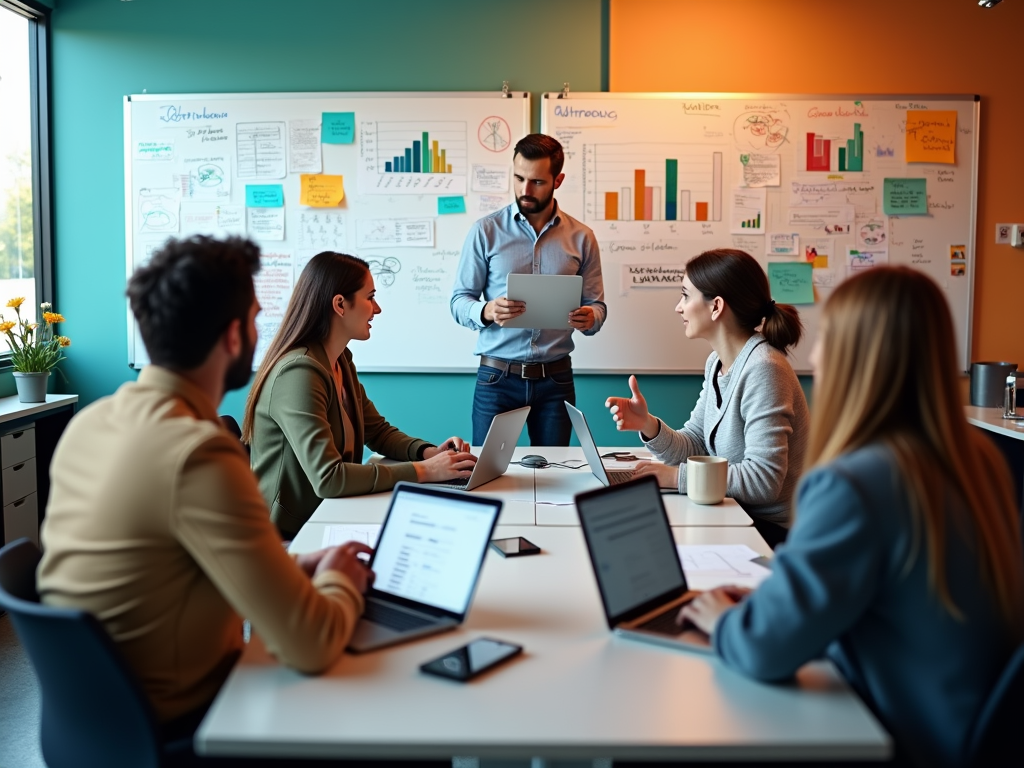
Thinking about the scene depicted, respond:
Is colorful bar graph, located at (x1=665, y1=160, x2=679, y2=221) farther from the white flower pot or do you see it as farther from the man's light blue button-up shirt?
the white flower pot

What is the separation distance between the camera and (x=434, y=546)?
155 centimetres

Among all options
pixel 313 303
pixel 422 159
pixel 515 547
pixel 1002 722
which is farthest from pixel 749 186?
pixel 1002 722

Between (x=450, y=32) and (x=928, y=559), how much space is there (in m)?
3.66

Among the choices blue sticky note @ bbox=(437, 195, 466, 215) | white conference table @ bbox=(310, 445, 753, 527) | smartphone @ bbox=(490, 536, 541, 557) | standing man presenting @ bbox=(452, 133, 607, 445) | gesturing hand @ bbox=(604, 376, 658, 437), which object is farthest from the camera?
blue sticky note @ bbox=(437, 195, 466, 215)

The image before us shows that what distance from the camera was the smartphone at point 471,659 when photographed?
4.27 ft

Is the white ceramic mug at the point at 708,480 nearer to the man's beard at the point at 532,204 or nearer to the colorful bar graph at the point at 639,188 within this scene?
the man's beard at the point at 532,204

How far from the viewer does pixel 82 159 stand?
14.5 ft

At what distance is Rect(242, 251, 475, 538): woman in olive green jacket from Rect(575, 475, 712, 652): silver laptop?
40.5 inches

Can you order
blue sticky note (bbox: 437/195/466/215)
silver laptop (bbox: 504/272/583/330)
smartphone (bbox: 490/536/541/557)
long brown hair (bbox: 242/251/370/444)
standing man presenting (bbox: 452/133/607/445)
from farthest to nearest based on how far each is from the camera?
blue sticky note (bbox: 437/195/466/215) < standing man presenting (bbox: 452/133/607/445) < silver laptop (bbox: 504/272/583/330) < long brown hair (bbox: 242/251/370/444) < smartphone (bbox: 490/536/541/557)

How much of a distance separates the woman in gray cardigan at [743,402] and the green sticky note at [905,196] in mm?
1970

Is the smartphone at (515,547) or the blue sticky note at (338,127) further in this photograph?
the blue sticky note at (338,127)

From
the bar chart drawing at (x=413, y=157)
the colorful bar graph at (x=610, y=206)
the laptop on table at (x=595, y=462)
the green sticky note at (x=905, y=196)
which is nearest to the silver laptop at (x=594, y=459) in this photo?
the laptop on table at (x=595, y=462)

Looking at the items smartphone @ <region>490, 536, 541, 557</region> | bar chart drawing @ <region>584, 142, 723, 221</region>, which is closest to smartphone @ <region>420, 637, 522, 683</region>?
smartphone @ <region>490, 536, 541, 557</region>

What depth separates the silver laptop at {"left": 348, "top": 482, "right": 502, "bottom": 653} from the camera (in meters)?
1.48
